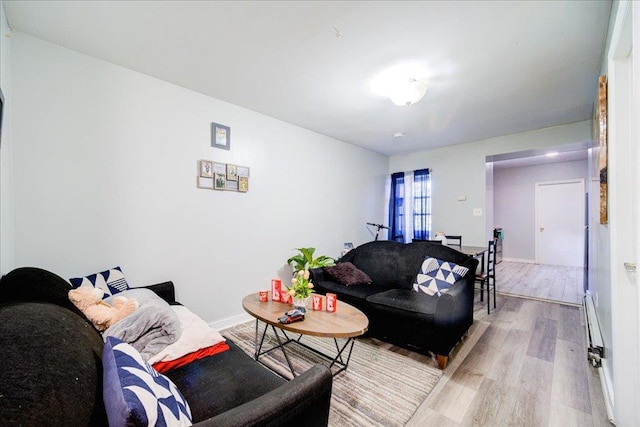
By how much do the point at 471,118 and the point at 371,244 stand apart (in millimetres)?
2105

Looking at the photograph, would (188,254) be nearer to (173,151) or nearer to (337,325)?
(173,151)

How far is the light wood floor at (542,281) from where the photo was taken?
4.16m

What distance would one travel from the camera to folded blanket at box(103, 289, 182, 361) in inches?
53.2

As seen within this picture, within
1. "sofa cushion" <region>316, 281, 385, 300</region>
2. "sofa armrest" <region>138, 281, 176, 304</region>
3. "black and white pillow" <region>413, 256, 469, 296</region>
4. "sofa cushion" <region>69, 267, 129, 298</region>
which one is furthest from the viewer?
"sofa cushion" <region>316, 281, 385, 300</region>

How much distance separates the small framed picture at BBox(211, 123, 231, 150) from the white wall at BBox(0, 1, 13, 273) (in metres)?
1.45

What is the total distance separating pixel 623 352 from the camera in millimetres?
1453

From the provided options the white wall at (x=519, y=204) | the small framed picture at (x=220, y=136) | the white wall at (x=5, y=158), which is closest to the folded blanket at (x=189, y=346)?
the white wall at (x=5, y=158)

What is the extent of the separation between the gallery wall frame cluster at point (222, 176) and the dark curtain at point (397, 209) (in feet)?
10.5

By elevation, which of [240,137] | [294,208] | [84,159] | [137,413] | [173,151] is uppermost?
[240,137]

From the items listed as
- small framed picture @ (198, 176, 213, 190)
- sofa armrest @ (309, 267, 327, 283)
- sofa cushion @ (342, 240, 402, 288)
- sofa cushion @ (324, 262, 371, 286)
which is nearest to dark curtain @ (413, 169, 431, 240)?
sofa cushion @ (342, 240, 402, 288)

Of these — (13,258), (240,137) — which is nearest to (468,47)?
(240,137)

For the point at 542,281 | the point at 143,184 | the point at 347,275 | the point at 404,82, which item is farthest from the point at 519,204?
the point at 143,184

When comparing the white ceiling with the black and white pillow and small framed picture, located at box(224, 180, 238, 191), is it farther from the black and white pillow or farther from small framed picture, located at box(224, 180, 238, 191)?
the black and white pillow

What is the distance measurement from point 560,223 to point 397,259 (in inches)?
239
